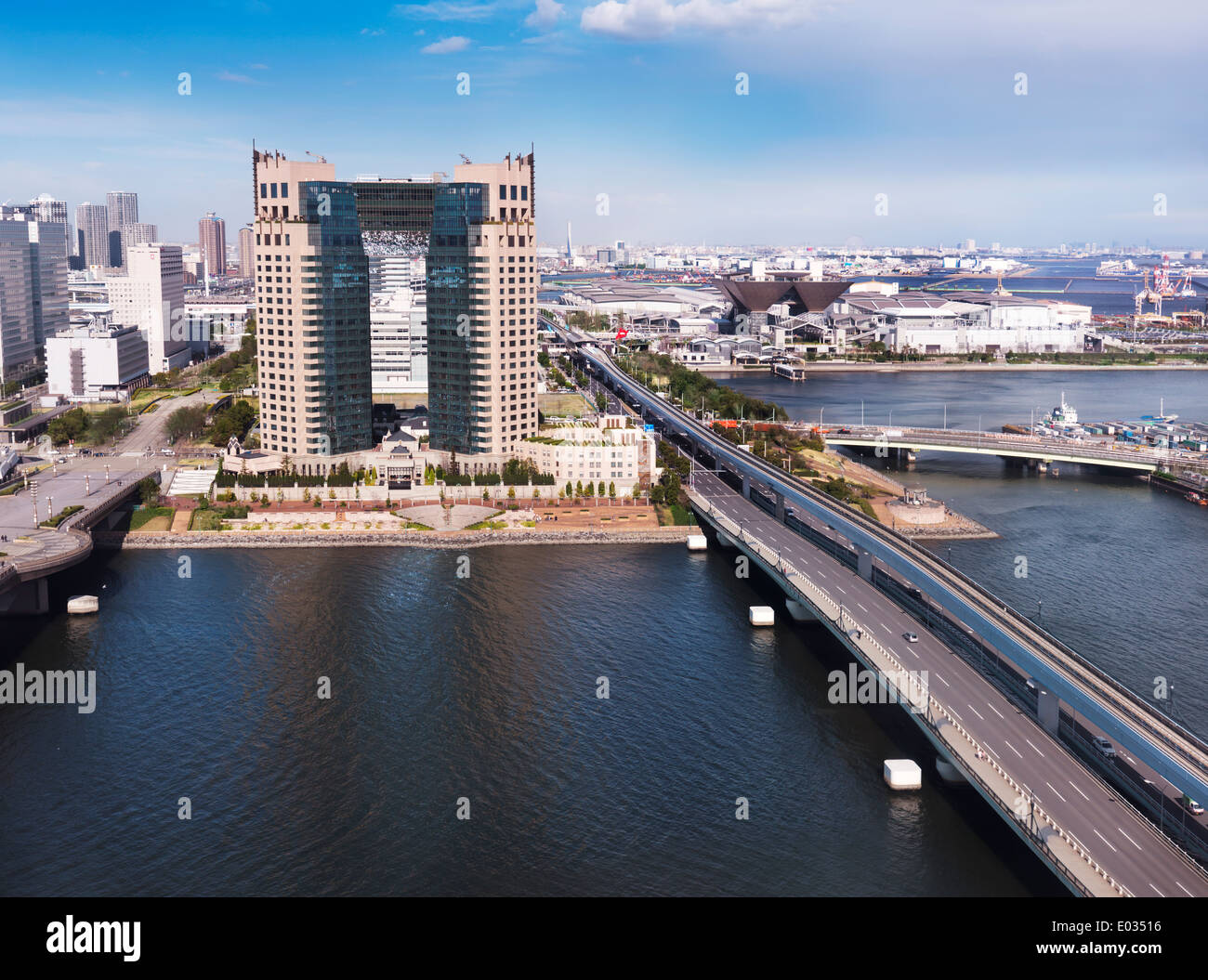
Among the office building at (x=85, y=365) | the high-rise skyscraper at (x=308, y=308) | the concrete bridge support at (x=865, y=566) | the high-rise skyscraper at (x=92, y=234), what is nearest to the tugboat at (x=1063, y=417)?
the concrete bridge support at (x=865, y=566)

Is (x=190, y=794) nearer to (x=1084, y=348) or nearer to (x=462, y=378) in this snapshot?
(x=462, y=378)

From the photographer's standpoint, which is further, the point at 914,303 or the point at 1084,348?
the point at 914,303

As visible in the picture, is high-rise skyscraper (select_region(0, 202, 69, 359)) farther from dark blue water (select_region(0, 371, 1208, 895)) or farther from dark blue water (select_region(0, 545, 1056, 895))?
dark blue water (select_region(0, 545, 1056, 895))

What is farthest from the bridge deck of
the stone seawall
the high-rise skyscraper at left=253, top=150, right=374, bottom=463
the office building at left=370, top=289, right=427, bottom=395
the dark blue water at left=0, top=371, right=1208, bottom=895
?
the office building at left=370, top=289, right=427, bottom=395

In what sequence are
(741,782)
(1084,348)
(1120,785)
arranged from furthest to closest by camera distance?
1. (1084,348)
2. (741,782)
3. (1120,785)

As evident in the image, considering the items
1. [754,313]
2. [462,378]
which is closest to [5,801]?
[462,378]

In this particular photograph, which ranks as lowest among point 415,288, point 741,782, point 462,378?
point 741,782

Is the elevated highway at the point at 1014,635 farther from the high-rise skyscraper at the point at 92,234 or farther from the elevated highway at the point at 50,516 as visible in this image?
the high-rise skyscraper at the point at 92,234

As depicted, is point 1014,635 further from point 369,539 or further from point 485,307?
point 485,307
